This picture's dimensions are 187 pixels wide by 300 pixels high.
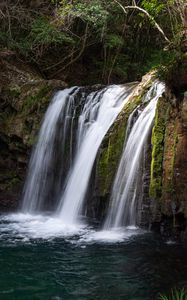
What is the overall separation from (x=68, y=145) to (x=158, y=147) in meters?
2.88

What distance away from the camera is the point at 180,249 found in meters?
6.58

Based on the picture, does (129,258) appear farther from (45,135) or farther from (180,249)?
(45,135)

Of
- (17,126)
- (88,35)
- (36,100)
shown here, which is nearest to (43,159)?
(17,126)

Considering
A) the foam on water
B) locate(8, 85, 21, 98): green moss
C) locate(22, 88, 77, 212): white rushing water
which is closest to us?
the foam on water

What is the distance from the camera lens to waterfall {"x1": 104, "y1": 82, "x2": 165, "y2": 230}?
7.78 meters

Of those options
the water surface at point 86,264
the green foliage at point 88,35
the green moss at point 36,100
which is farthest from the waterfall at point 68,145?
the green foliage at point 88,35

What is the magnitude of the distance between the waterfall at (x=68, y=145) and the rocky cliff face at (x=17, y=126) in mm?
272

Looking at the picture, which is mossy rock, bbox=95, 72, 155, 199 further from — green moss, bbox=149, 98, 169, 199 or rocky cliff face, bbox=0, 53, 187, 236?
green moss, bbox=149, 98, 169, 199

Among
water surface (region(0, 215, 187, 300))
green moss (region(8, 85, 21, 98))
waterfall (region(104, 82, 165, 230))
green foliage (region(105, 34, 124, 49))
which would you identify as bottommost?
water surface (region(0, 215, 187, 300))

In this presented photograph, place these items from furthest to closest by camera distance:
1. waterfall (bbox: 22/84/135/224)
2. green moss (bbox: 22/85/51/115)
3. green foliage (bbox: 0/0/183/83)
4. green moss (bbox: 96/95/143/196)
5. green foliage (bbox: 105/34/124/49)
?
green foliage (bbox: 105/34/124/49)
green foliage (bbox: 0/0/183/83)
green moss (bbox: 22/85/51/115)
waterfall (bbox: 22/84/135/224)
green moss (bbox: 96/95/143/196)

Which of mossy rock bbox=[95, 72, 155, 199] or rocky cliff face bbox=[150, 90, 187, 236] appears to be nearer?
rocky cliff face bbox=[150, 90, 187, 236]

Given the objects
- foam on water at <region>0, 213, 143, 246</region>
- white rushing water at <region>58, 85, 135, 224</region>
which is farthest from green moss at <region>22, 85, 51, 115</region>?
foam on water at <region>0, 213, 143, 246</region>

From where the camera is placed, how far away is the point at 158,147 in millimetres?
7527

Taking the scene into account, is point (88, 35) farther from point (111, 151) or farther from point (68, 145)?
point (111, 151)
